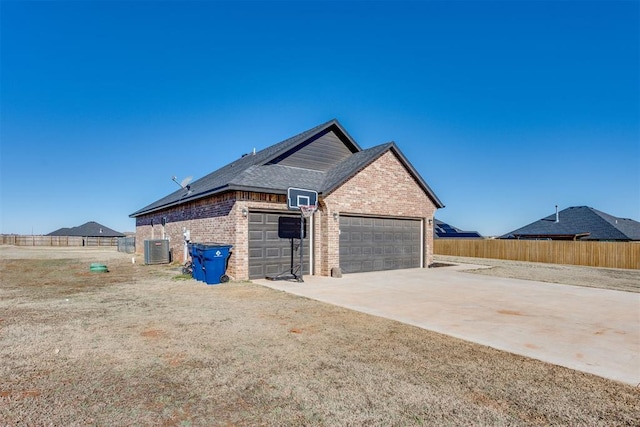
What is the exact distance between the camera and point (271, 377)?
4.00 m

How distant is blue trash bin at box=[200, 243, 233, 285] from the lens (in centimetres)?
1117

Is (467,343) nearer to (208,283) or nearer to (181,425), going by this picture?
(181,425)

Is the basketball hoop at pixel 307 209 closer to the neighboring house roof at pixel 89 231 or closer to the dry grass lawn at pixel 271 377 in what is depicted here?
the dry grass lawn at pixel 271 377

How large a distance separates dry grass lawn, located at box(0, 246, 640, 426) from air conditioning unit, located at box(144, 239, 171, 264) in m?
10.9

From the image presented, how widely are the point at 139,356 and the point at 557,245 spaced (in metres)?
26.9

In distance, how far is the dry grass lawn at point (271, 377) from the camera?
10.5 ft

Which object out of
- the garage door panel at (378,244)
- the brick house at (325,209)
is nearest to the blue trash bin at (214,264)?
the brick house at (325,209)

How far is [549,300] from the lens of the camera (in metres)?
9.07

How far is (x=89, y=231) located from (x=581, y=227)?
2654 inches

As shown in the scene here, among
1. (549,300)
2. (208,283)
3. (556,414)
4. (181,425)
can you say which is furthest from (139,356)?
(549,300)

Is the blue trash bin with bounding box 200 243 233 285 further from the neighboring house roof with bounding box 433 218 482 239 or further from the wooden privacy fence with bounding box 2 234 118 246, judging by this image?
the wooden privacy fence with bounding box 2 234 118 246

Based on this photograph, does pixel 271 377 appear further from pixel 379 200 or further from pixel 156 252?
pixel 156 252

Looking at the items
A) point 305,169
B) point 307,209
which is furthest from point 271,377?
point 305,169

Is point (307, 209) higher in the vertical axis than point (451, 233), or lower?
higher
